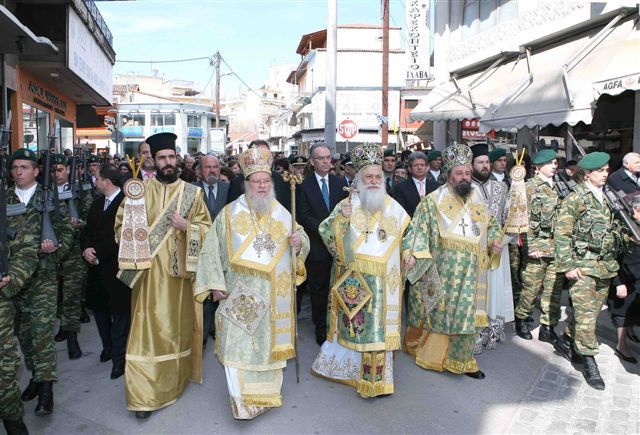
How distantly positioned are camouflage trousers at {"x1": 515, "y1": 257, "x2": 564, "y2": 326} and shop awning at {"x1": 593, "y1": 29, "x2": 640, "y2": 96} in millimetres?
2946

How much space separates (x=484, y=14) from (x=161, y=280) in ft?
44.1

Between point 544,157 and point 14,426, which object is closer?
point 14,426

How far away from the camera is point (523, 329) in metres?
6.53

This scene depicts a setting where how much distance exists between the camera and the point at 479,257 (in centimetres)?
534

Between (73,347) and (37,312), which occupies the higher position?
(37,312)

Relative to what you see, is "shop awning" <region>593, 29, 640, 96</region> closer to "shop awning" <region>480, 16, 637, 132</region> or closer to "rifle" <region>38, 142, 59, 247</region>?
"shop awning" <region>480, 16, 637, 132</region>

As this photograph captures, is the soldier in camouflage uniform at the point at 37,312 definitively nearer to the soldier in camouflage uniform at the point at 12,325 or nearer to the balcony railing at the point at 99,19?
the soldier in camouflage uniform at the point at 12,325

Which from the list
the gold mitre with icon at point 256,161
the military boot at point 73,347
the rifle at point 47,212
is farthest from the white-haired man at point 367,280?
the military boot at point 73,347

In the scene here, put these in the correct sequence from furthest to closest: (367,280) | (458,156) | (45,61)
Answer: (45,61), (458,156), (367,280)

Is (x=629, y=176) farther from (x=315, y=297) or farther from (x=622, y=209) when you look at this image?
(x=315, y=297)

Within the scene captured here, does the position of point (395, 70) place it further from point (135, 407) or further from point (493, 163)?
point (135, 407)

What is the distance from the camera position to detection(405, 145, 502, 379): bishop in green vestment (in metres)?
5.23

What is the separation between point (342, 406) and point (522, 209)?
9.17 feet

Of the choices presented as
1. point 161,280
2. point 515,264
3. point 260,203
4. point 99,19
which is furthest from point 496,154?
point 99,19
